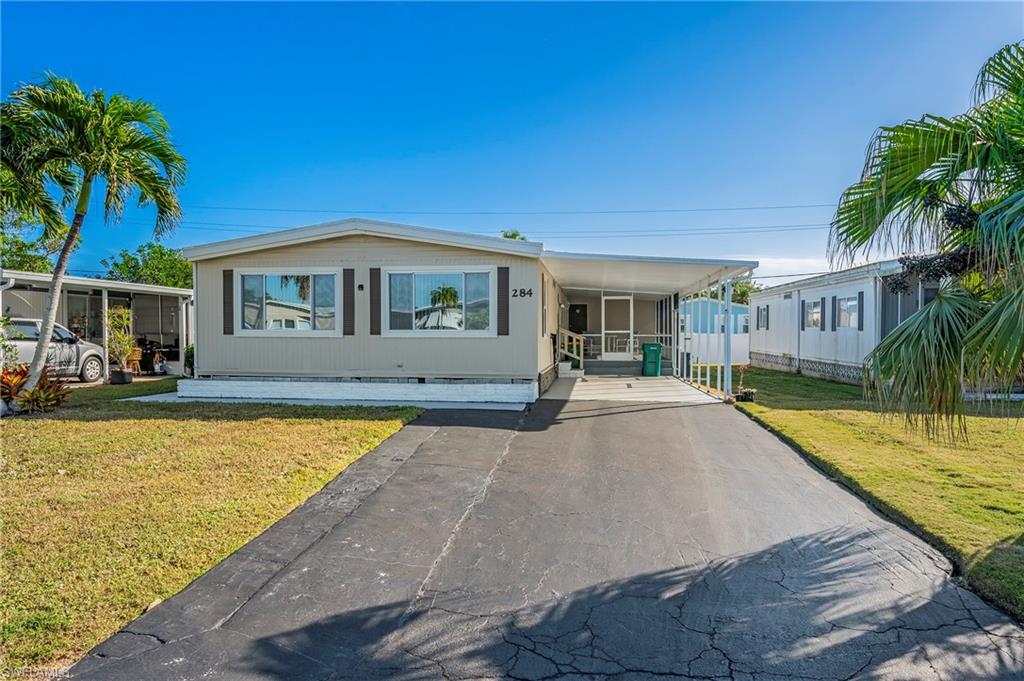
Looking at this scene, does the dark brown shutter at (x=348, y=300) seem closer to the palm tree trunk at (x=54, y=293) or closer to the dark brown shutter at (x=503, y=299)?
the dark brown shutter at (x=503, y=299)

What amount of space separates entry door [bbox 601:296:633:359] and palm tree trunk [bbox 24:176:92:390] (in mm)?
12486

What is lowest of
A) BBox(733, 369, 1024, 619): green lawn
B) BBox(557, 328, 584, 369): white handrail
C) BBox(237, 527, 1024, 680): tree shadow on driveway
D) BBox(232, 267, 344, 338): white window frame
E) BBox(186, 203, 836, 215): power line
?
BBox(237, 527, 1024, 680): tree shadow on driveway

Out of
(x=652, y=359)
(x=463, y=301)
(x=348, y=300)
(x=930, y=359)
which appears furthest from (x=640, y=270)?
(x=930, y=359)

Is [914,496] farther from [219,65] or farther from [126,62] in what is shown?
[126,62]

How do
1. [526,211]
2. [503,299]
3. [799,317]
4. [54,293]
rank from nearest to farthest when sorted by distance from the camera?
[54,293], [503,299], [799,317], [526,211]

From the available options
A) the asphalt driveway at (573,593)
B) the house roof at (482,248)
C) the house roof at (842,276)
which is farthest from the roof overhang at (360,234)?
the house roof at (842,276)

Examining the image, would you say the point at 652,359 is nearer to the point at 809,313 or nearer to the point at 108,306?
the point at 809,313

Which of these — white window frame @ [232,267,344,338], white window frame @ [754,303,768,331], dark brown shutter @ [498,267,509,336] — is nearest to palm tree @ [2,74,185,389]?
white window frame @ [232,267,344,338]

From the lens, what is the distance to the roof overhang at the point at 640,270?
10203 millimetres

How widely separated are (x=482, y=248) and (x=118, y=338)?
37.7 feet

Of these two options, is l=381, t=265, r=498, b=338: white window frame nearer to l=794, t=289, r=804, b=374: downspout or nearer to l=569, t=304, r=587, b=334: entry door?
l=569, t=304, r=587, b=334: entry door

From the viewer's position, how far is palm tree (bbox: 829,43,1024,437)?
112 inches

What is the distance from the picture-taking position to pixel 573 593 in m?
3.25

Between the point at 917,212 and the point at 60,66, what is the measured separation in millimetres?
12585
